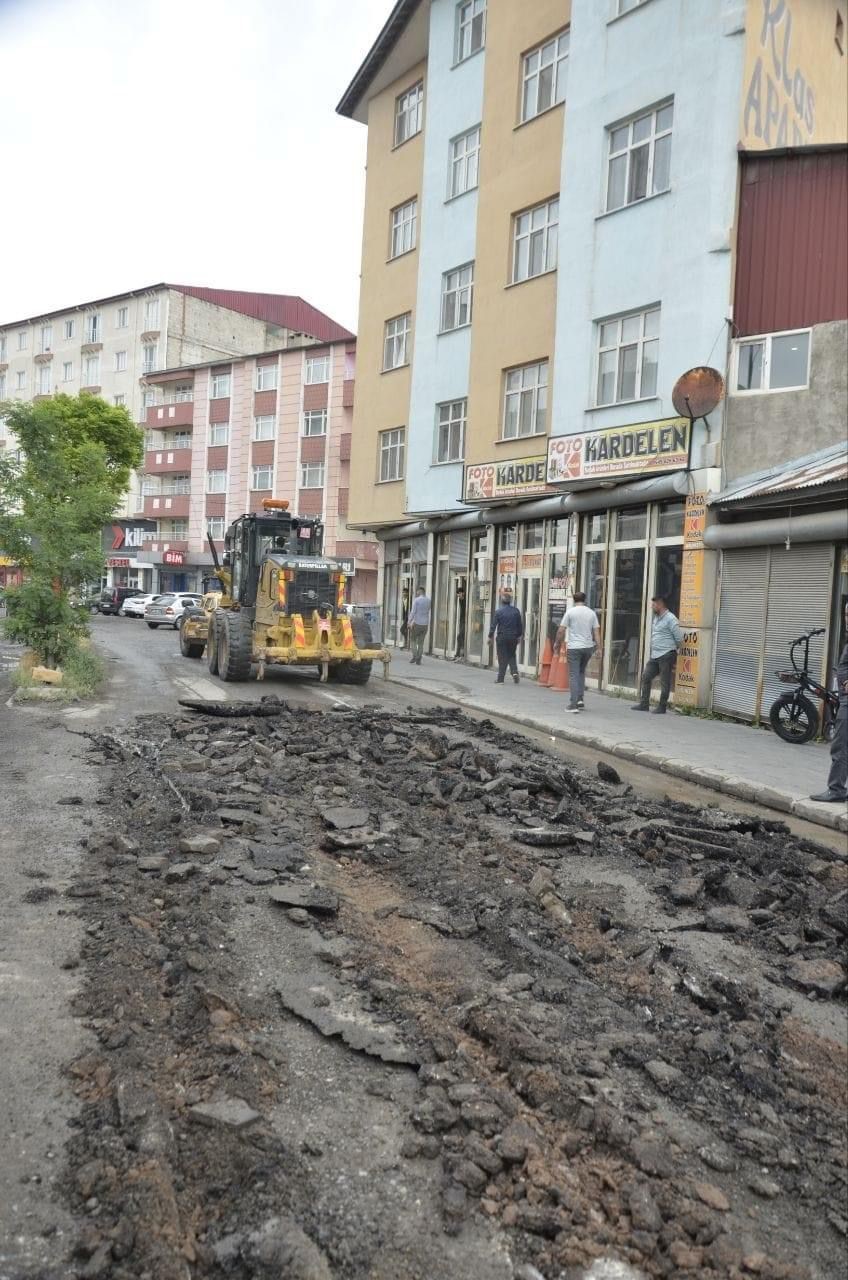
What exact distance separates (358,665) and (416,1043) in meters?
14.4

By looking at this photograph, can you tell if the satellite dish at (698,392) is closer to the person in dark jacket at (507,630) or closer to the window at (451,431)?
the person in dark jacket at (507,630)

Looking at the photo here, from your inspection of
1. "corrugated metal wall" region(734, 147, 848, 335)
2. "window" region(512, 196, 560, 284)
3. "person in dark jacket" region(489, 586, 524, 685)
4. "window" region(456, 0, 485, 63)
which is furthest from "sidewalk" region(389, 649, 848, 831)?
"window" region(456, 0, 485, 63)

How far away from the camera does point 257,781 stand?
28.7ft

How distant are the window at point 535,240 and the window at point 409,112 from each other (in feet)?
24.8

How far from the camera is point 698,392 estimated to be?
1700 cm

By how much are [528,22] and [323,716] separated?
18.6 meters

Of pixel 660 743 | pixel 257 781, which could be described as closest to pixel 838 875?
pixel 257 781

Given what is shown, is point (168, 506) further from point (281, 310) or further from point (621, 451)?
point (621, 451)

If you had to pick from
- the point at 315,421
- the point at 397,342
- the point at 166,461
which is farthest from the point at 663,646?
the point at 166,461

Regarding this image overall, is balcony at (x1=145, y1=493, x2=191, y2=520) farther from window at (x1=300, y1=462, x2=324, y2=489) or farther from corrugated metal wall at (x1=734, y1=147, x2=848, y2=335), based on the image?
corrugated metal wall at (x1=734, y1=147, x2=848, y2=335)

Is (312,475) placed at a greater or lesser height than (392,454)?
greater

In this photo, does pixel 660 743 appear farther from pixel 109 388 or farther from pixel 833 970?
pixel 109 388

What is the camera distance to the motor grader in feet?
57.6

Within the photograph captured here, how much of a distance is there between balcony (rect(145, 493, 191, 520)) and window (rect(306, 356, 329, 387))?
12527mm
